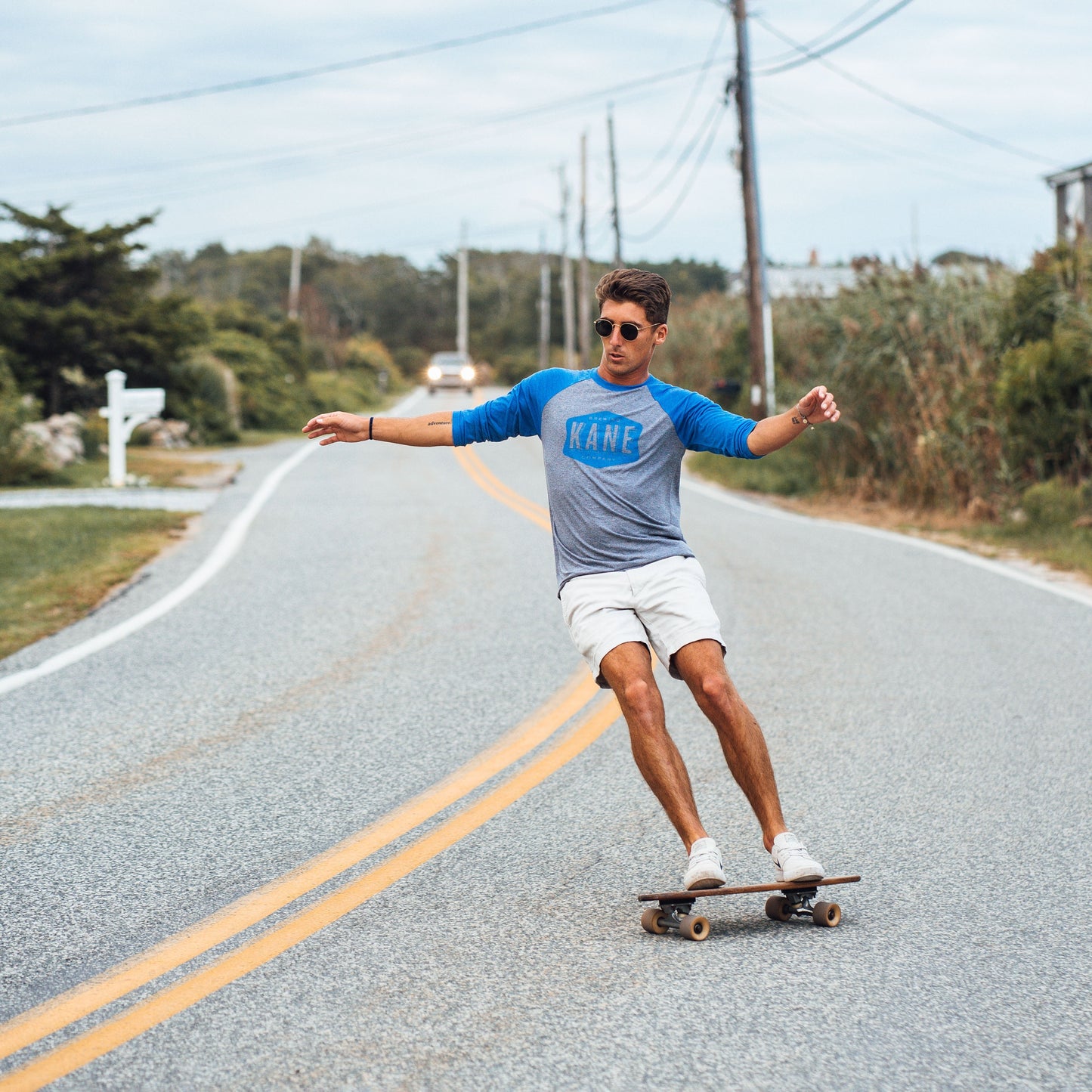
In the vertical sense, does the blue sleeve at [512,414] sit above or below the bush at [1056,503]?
above

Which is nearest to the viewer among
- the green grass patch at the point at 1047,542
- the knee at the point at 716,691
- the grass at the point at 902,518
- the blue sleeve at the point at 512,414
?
the knee at the point at 716,691

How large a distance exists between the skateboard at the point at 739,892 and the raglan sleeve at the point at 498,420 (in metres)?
1.53

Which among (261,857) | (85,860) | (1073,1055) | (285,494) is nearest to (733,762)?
(1073,1055)

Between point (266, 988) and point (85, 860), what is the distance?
129cm

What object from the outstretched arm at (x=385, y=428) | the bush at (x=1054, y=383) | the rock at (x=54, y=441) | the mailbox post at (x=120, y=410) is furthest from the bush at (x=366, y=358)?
the outstretched arm at (x=385, y=428)

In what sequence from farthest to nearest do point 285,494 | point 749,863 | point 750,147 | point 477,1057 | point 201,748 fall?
point 750,147 → point 285,494 → point 201,748 → point 749,863 → point 477,1057

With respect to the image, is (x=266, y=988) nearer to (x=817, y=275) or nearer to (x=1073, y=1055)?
(x=1073, y=1055)

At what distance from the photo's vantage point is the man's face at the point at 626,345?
14.1ft

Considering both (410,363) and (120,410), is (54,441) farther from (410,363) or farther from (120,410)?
(410,363)

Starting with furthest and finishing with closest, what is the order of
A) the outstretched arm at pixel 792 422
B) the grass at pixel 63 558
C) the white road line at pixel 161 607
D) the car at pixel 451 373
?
the car at pixel 451 373
the grass at pixel 63 558
the white road line at pixel 161 607
the outstretched arm at pixel 792 422

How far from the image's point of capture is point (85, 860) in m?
4.67

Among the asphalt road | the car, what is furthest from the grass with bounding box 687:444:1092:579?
the car

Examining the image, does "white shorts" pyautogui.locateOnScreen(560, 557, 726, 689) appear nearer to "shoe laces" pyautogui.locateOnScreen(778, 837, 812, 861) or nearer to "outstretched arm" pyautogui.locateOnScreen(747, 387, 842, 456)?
"outstretched arm" pyautogui.locateOnScreen(747, 387, 842, 456)

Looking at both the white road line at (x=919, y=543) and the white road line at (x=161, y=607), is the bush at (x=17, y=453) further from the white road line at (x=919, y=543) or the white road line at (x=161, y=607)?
the white road line at (x=919, y=543)
